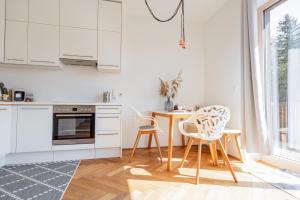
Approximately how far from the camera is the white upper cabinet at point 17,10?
270 cm

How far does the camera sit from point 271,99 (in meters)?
2.76

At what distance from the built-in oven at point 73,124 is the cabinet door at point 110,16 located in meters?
1.39

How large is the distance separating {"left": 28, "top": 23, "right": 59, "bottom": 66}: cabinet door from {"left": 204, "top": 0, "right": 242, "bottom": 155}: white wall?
2882 mm

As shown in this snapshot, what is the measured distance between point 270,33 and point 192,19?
160cm

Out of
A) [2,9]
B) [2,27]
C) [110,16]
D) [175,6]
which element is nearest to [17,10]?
[2,9]

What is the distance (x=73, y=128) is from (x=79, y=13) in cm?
184

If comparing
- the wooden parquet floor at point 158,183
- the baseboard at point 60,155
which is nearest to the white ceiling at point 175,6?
the baseboard at point 60,155

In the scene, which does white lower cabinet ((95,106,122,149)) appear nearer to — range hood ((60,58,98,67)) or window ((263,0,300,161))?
range hood ((60,58,98,67))

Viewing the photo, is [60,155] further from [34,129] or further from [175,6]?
[175,6]

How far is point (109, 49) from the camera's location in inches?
122

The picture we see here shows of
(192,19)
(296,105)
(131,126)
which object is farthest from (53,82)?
(296,105)

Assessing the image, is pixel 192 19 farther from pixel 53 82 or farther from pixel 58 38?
pixel 53 82

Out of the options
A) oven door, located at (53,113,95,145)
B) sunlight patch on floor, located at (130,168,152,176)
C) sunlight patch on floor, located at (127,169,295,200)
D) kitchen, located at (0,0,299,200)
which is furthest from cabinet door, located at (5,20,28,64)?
sunlight patch on floor, located at (127,169,295,200)

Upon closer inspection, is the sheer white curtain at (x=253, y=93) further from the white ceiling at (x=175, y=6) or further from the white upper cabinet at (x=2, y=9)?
the white upper cabinet at (x=2, y=9)
